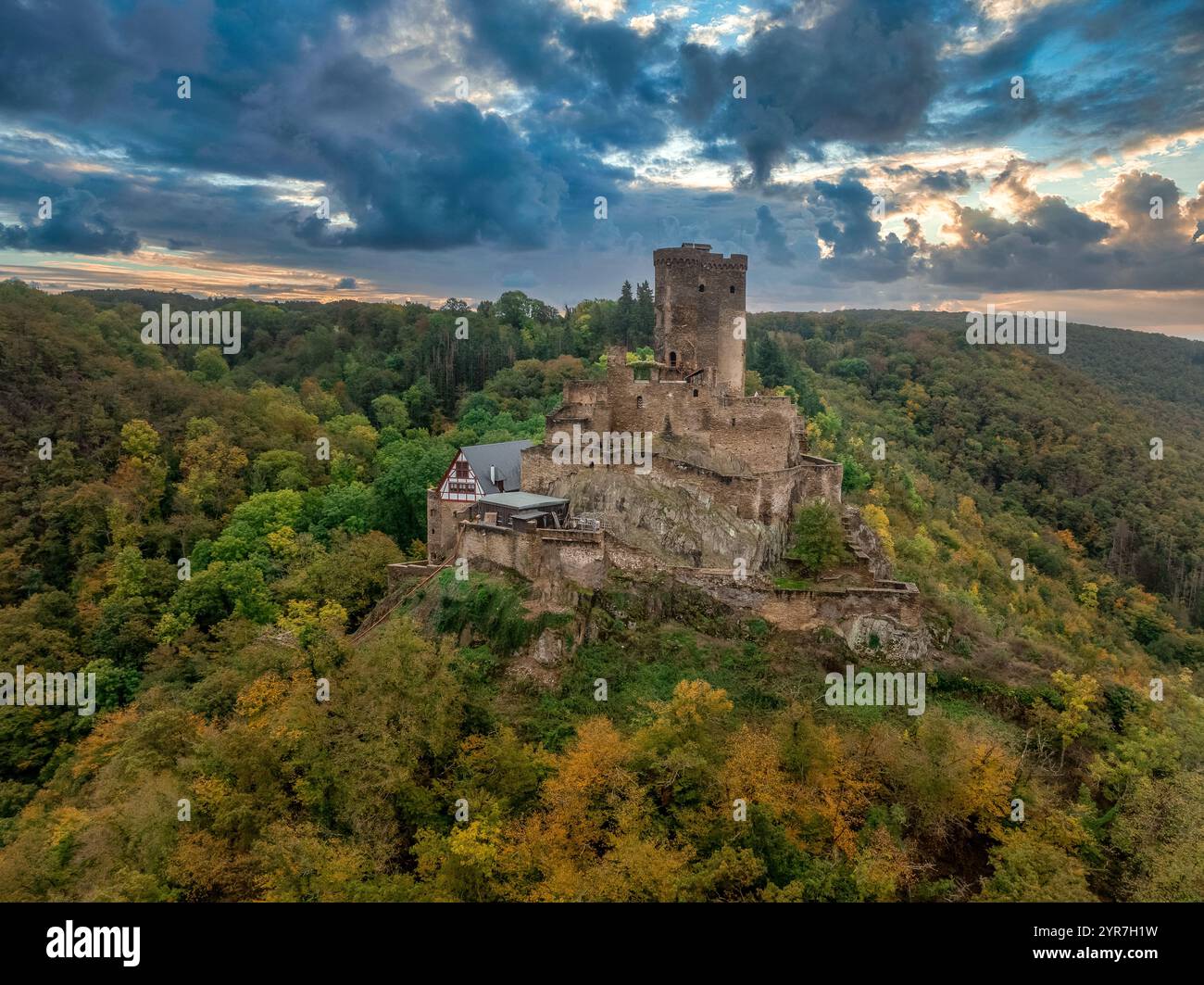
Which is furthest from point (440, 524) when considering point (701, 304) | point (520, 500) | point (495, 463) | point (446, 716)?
point (701, 304)

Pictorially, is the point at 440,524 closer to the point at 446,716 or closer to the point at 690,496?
the point at 690,496

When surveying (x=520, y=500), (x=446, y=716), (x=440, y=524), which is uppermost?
(x=520, y=500)

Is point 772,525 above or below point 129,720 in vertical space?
above

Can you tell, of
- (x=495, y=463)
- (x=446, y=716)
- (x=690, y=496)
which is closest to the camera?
(x=446, y=716)

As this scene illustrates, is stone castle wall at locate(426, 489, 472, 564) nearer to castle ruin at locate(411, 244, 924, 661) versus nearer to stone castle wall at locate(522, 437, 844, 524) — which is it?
castle ruin at locate(411, 244, 924, 661)

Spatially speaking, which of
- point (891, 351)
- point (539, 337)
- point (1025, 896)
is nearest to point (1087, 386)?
point (891, 351)

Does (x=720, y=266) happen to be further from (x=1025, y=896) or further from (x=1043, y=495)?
(x=1043, y=495)

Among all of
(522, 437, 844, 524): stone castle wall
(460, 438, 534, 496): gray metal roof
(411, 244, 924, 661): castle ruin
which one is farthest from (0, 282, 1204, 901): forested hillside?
(460, 438, 534, 496): gray metal roof
